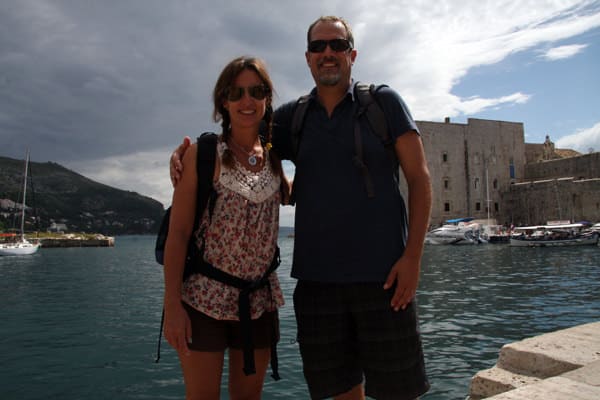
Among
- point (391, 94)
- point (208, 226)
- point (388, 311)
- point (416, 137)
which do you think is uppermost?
point (391, 94)

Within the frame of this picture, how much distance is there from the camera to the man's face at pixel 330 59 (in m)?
2.17

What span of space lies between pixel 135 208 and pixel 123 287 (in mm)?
129594

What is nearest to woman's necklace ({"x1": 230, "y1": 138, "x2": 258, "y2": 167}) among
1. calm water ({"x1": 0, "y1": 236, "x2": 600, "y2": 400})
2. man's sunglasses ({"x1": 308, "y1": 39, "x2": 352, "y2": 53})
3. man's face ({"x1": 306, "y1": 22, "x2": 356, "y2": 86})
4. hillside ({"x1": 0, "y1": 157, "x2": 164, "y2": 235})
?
man's face ({"x1": 306, "y1": 22, "x2": 356, "y2": 86})

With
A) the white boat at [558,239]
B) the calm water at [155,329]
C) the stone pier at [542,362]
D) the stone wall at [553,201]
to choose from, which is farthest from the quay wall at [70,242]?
the stone pier at [542,362]

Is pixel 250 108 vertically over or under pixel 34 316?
over

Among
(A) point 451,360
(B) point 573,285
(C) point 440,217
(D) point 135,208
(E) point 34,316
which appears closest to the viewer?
(A) point 451,360

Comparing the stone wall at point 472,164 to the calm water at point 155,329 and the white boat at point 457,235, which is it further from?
the calm water at point 155,329

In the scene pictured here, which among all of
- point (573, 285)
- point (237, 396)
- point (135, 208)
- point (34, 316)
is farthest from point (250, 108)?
point (135, 208)

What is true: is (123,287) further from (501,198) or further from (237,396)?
(501,198)

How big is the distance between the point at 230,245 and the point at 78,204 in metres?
132

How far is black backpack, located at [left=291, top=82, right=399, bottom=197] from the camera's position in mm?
2051

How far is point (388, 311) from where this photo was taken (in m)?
2.07

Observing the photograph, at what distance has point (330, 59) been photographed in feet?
7.15

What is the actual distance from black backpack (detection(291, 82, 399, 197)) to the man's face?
113 millimetres
